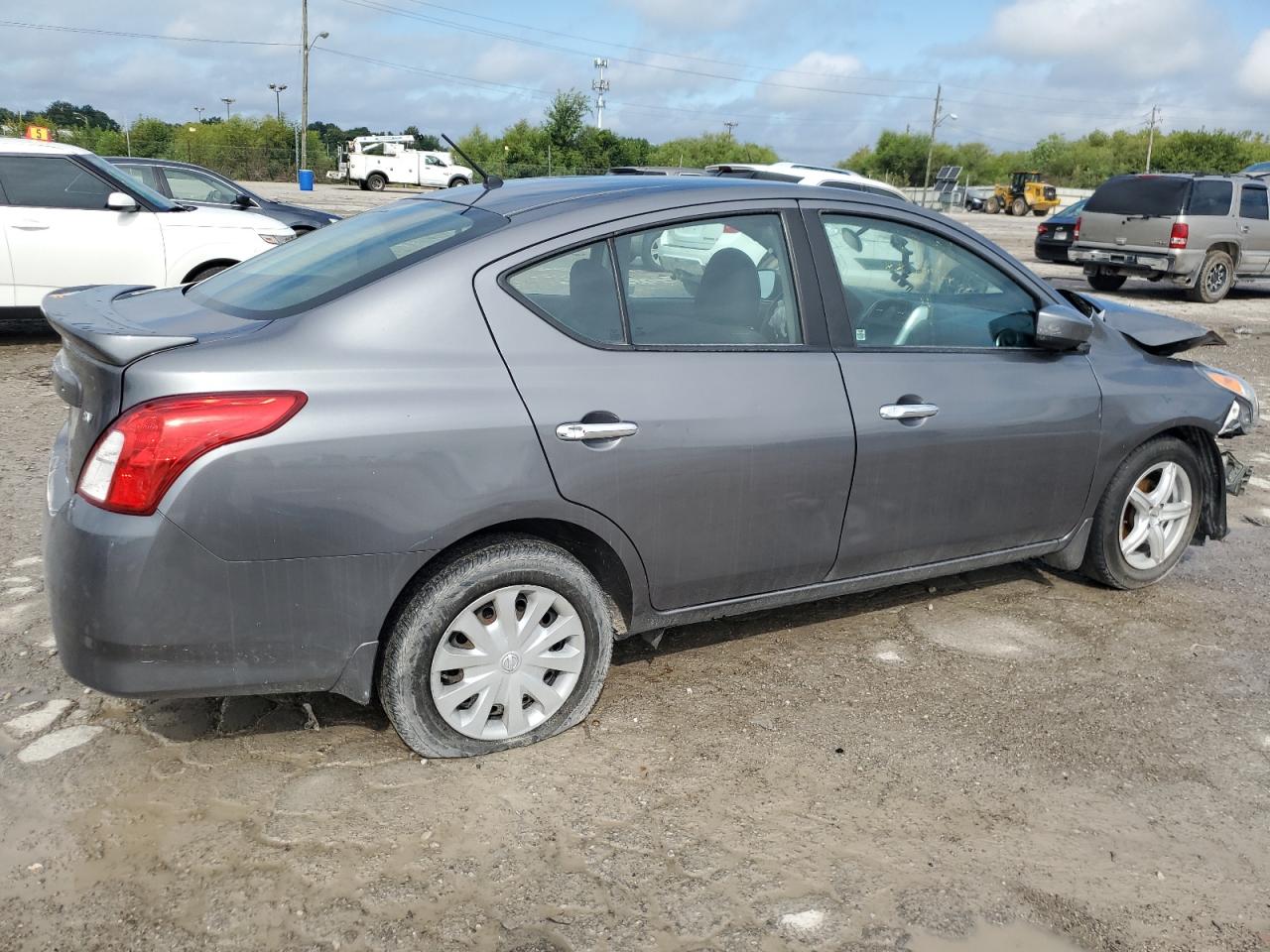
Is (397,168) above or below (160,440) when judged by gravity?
above

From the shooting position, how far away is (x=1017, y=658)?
13.7 ft

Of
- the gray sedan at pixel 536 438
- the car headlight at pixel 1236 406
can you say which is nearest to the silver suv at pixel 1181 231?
the car headlight at pixel 1236 406

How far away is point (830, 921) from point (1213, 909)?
3.15 feet

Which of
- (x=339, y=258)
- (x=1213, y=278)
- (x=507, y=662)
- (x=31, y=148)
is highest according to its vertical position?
(x=31, y=148)

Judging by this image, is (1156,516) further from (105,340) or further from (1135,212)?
(1135,212)

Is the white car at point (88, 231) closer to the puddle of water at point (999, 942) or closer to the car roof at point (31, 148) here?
the car roof at point (31, 148)

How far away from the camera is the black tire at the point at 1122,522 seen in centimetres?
454

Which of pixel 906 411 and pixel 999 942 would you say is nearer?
pixel 999 942

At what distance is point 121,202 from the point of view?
924cm

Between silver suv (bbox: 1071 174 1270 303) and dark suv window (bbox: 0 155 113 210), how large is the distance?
1354 centimetres

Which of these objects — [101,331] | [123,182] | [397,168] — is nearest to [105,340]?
[101,331]

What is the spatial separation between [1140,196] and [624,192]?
1524 centimetres

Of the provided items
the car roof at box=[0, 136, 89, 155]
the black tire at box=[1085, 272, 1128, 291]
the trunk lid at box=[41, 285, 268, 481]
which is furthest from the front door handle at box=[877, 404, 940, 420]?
the black tire at box=[1085, 272, 1128, 291]

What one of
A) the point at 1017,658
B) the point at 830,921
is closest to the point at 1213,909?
the point at 830,921
